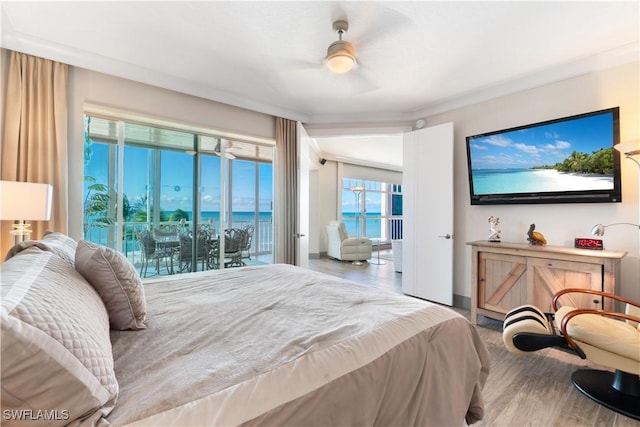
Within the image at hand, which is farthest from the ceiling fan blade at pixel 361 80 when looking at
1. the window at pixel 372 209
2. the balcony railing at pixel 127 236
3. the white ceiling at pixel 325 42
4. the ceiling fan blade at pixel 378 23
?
the window at pixel 372 209

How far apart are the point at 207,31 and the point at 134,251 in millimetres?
3007

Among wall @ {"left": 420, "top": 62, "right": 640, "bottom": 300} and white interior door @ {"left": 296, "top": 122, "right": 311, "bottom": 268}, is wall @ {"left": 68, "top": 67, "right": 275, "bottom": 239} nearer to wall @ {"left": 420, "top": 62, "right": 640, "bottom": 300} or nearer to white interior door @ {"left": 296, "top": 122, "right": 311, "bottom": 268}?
white interior door @ {"left": 296, "top": 122, "right": 311, "bottom": 268}

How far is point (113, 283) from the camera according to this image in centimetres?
114

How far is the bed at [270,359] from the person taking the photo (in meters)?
0.73

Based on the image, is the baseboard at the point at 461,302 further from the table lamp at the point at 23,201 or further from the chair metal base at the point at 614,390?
the table lamp at the point at 23,201

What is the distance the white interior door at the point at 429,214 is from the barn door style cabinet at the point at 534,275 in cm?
52

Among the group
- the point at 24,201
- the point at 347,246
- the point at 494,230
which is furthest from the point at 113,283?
the point at 347,246

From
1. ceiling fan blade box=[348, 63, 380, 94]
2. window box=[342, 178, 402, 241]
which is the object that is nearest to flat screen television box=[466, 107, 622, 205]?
A: ceiling fan blade box=[348, 63, 380, 94]

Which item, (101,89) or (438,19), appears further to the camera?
(101,89)

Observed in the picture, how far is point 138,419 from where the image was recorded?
69 cm

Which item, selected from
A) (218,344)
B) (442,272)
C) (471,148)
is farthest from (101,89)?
(442,272)

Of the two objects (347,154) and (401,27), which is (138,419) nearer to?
(401,27)

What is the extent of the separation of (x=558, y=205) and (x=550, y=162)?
45 centimetres

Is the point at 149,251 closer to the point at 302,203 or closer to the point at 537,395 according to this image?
the point at 302,203
